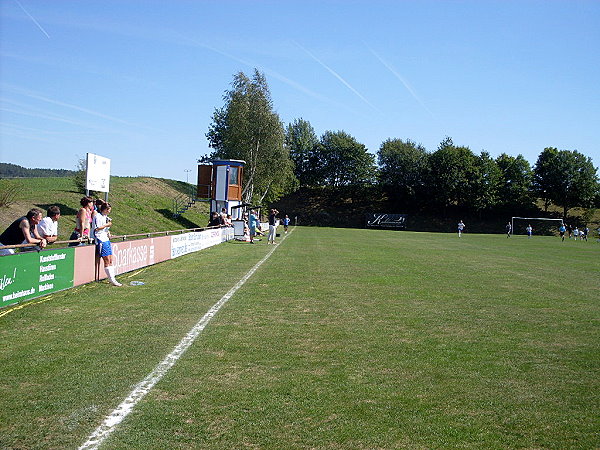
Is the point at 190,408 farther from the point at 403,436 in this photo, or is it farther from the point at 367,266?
the point at 367,266

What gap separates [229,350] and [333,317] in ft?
9.33

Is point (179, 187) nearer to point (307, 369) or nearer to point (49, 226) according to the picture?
point (49, 226)

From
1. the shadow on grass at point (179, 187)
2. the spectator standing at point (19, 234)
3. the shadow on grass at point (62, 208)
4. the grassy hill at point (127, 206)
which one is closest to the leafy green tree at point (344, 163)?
the shadow on grass at point (179, 187)

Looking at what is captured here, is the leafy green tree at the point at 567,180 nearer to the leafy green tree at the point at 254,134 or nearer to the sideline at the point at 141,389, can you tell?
the leafy green tree at the point at 254,134

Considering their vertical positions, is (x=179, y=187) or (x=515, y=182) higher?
(x=515, y=182)

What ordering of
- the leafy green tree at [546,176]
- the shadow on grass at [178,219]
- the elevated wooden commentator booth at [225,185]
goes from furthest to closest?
the leafy green tree at [546,176], the shadow on grass at [178,219], the elevated wooden commentator booth at [225,185]

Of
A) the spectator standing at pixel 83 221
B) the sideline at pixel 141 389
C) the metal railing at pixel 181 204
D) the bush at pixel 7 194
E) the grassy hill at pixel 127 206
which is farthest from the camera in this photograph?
the metal railing at pixel 181 204

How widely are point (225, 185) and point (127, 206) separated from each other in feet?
25.4

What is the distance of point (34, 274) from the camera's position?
1085cm

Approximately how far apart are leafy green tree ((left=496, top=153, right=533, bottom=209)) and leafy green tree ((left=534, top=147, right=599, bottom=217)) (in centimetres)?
189

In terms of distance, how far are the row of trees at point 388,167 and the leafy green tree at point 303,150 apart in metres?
0.19

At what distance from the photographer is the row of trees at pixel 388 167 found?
2258 inches

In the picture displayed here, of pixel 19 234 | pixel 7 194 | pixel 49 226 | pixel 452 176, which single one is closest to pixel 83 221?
pixel 49 226

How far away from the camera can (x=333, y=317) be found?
941 centimetres
